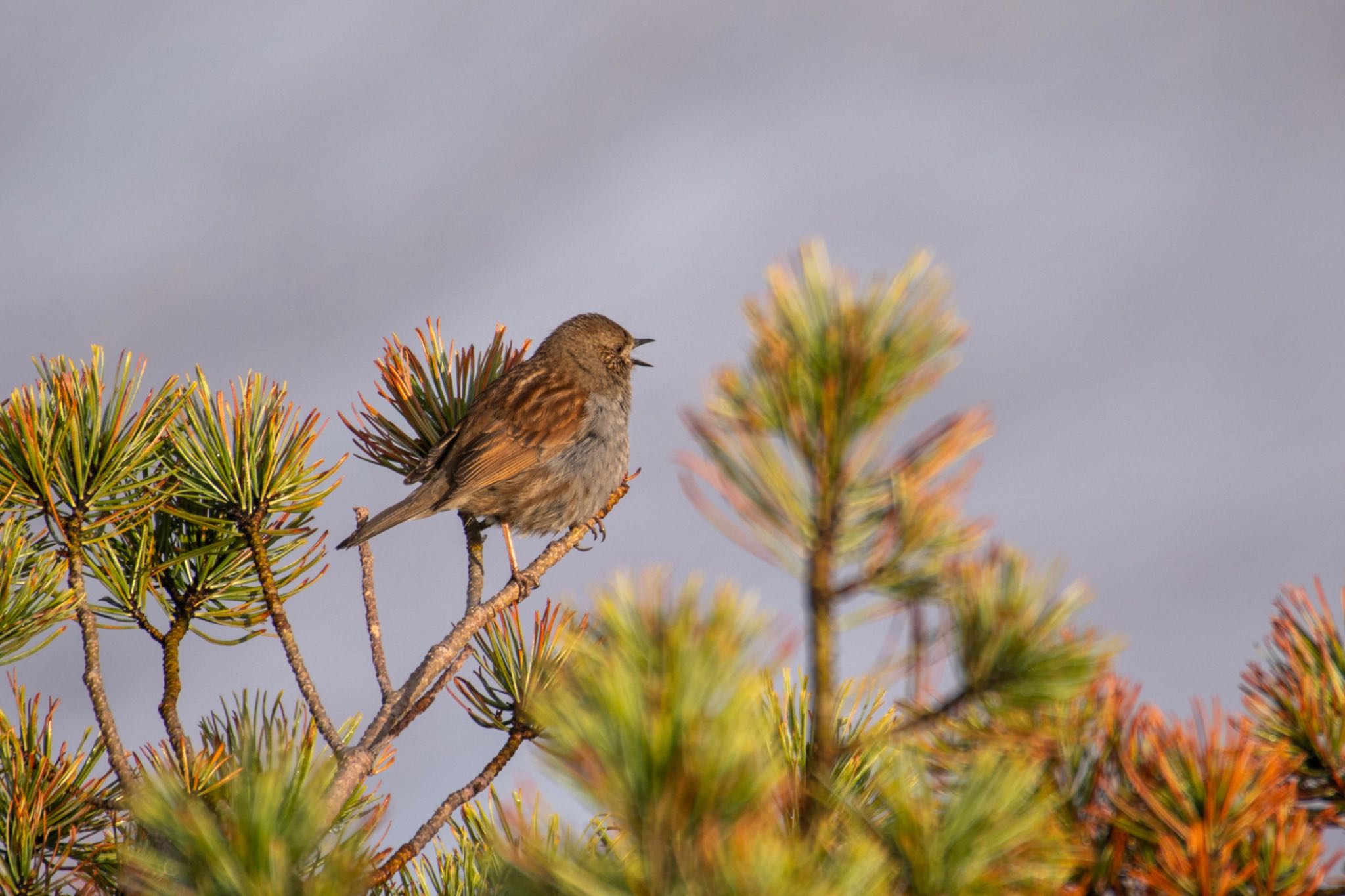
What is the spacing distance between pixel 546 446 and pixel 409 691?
3.29 m

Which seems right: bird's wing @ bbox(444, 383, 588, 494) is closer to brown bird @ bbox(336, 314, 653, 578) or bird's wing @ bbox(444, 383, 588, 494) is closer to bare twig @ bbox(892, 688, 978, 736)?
brown bird @ bbox(336, 314, 653, 578)

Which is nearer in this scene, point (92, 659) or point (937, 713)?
point (937, 713)

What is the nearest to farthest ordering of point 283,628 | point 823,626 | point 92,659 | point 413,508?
1. point 823,626
2. point 92,659
3. point 283,628
4. point 413,508

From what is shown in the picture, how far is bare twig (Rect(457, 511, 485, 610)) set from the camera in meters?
3.35

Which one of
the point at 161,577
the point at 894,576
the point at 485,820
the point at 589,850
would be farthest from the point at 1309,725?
the point at 161,577

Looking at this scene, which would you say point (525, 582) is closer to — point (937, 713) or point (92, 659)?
point (92, 659)

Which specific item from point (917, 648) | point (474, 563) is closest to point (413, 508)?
point (474, 563)

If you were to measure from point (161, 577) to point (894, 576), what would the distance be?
7.41ft

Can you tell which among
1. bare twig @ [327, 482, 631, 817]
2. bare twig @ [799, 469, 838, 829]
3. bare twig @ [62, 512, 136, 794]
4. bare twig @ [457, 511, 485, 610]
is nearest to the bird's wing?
bare twig @ [457, 511, 485, 610]

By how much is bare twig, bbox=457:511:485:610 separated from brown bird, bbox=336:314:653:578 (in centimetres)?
68

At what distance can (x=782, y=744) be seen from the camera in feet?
6.40

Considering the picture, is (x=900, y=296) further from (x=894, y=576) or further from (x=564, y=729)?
(x=564, y=729)

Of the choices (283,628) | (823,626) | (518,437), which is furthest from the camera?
(518,437)

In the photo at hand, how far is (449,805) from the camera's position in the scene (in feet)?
8.41
